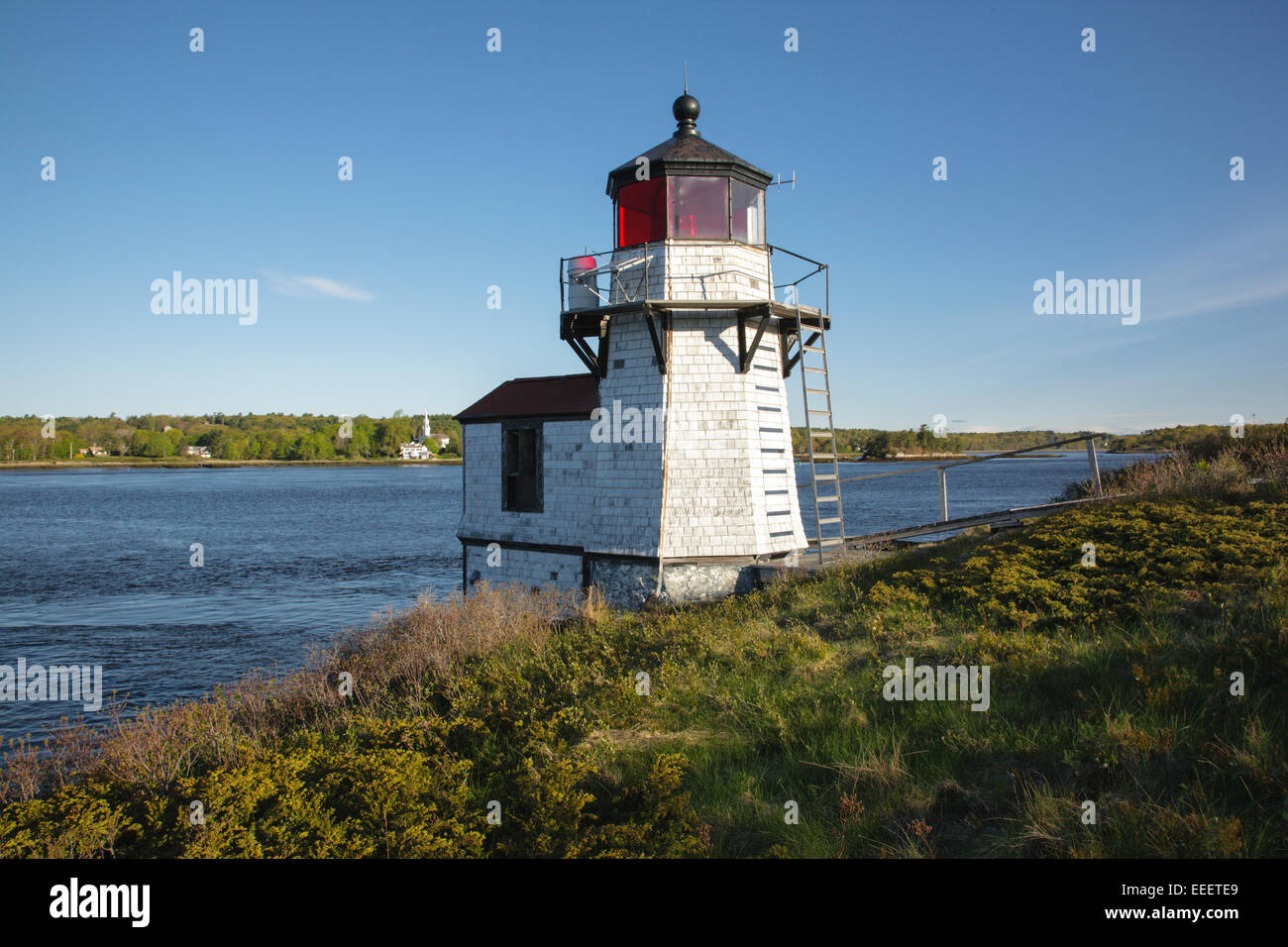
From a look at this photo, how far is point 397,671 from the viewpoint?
1161cm

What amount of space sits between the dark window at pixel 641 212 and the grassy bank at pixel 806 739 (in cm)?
895

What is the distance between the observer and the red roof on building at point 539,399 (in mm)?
17391

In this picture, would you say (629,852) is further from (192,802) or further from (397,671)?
(397,671)

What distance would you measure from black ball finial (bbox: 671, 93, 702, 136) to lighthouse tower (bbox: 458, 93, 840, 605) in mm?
33

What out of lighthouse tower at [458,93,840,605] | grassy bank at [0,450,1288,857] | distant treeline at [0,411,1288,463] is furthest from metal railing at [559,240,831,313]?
distant treeline at [0,411,1288,463]


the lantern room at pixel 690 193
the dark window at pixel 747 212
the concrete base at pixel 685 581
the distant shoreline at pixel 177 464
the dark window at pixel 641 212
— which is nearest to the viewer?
the concrete base at pixel 685 581

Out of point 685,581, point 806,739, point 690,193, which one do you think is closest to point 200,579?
point 685,581

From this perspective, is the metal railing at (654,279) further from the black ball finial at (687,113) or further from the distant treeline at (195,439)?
the distant treeline at (195,439)

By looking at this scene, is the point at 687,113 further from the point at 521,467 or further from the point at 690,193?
the point at 521,467

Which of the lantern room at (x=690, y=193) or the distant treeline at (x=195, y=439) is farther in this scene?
the distant treeline at (x=195, y=439)

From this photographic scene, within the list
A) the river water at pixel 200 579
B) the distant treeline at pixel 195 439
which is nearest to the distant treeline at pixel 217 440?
the distant treeline at pixel 195 439

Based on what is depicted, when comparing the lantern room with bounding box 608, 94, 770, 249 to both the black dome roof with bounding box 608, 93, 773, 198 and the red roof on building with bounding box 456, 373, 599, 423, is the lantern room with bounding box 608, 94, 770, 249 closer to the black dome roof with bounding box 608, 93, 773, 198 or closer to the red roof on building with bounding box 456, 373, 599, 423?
the black dome roof with bounding box 608, 93, 773, 198
